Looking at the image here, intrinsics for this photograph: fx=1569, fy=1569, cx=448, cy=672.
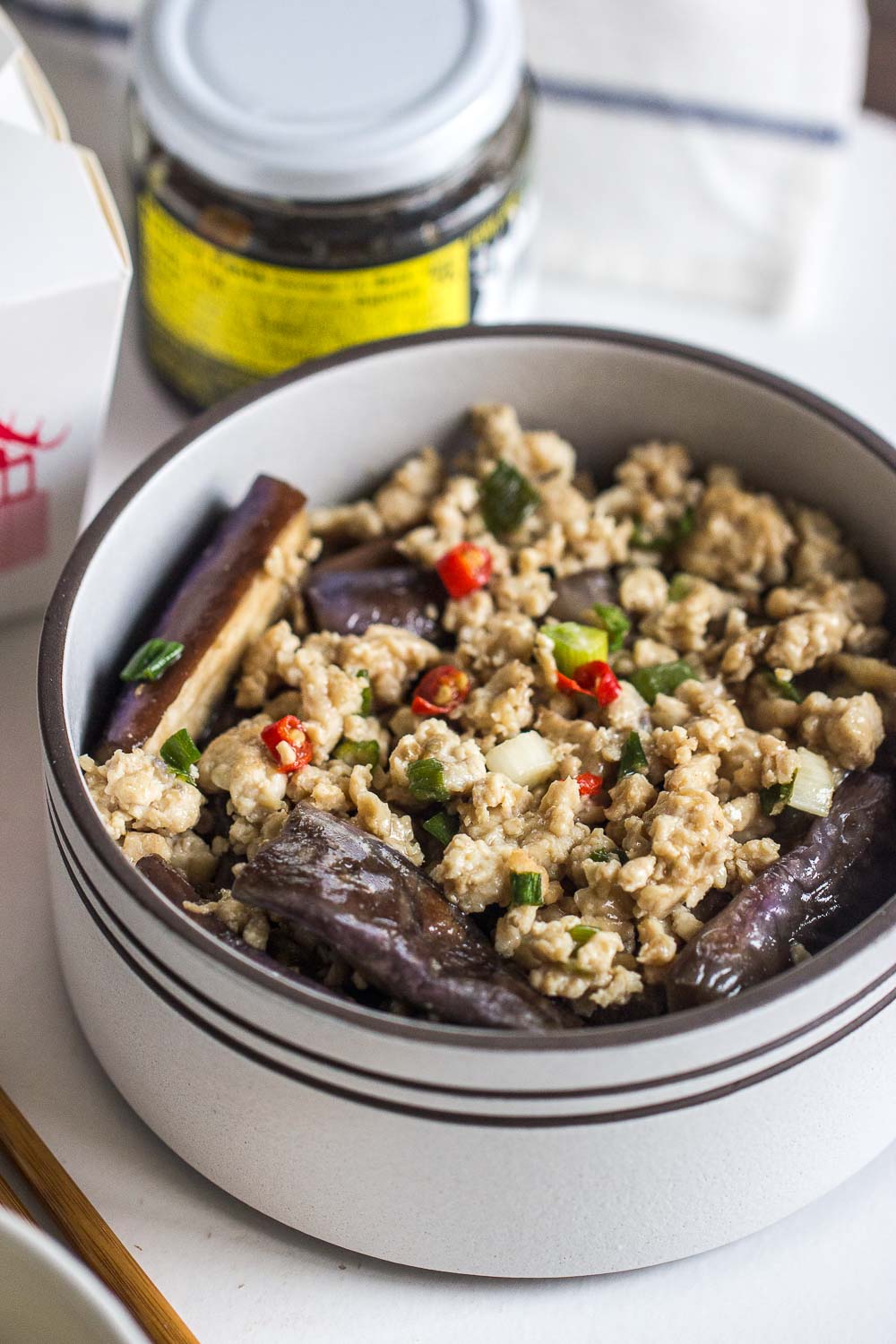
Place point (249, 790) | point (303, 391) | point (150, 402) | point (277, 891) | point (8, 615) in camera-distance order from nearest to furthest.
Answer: point (277, 891), point (249, 790), point (303, 391), point (8, 615), point (150, 402)

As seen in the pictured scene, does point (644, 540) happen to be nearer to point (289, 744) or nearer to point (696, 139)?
point (289, 744)

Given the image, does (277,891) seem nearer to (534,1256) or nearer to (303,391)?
(534,1256)

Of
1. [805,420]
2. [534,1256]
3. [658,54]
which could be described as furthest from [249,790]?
[658,54]

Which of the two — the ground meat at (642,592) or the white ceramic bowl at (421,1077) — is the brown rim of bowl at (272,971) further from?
the ground meat at (642,592)

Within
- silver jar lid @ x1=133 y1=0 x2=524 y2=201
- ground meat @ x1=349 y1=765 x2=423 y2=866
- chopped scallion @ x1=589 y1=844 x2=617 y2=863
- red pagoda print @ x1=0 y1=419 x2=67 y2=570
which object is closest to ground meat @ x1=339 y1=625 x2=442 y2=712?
ground meat @ x1=349 y1=765 x2=423 y2=866

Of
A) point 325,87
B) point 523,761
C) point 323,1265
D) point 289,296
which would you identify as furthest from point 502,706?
point 325,87

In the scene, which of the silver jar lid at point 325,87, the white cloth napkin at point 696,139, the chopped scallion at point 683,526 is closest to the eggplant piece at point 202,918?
the chopped scallion at point 683,526
